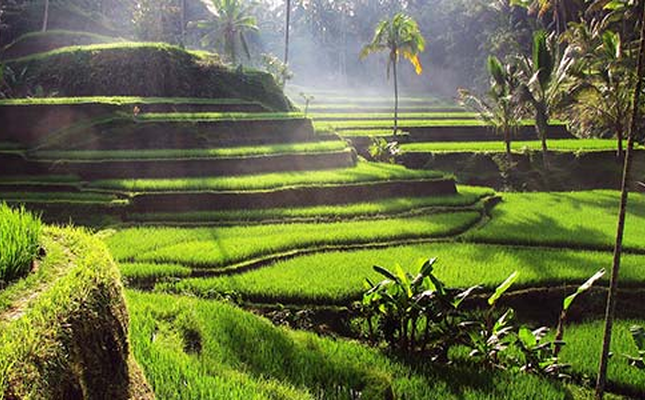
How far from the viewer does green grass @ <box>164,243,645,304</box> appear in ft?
17.6

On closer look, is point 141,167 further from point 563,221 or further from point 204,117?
point 563,221

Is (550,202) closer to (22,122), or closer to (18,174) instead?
(18,174)

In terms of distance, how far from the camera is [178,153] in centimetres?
1063

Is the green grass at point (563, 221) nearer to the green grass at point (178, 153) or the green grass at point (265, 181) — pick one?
the green grass at point (265, 181)

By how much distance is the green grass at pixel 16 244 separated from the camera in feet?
7.79

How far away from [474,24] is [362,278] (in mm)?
35737

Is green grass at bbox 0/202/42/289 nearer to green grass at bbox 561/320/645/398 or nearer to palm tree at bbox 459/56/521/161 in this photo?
green grass at bbox 561/320/645/398

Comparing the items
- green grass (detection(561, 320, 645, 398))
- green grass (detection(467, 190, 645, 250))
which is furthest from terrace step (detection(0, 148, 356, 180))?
green grass (detection(561, 320, 645, 398))

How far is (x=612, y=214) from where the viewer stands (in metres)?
9.17

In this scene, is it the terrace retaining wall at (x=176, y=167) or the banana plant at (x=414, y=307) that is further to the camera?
the terrace retaining wall at (x=176, y=167)

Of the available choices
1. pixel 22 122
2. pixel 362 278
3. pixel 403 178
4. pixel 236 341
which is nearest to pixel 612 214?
pixel 403 178

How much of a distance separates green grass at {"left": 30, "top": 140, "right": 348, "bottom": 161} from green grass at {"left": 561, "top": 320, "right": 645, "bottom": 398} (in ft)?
24.3

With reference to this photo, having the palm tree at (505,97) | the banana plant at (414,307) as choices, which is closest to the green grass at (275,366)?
the banana plant at (414,307)

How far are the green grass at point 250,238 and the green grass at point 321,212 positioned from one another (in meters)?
0.40
